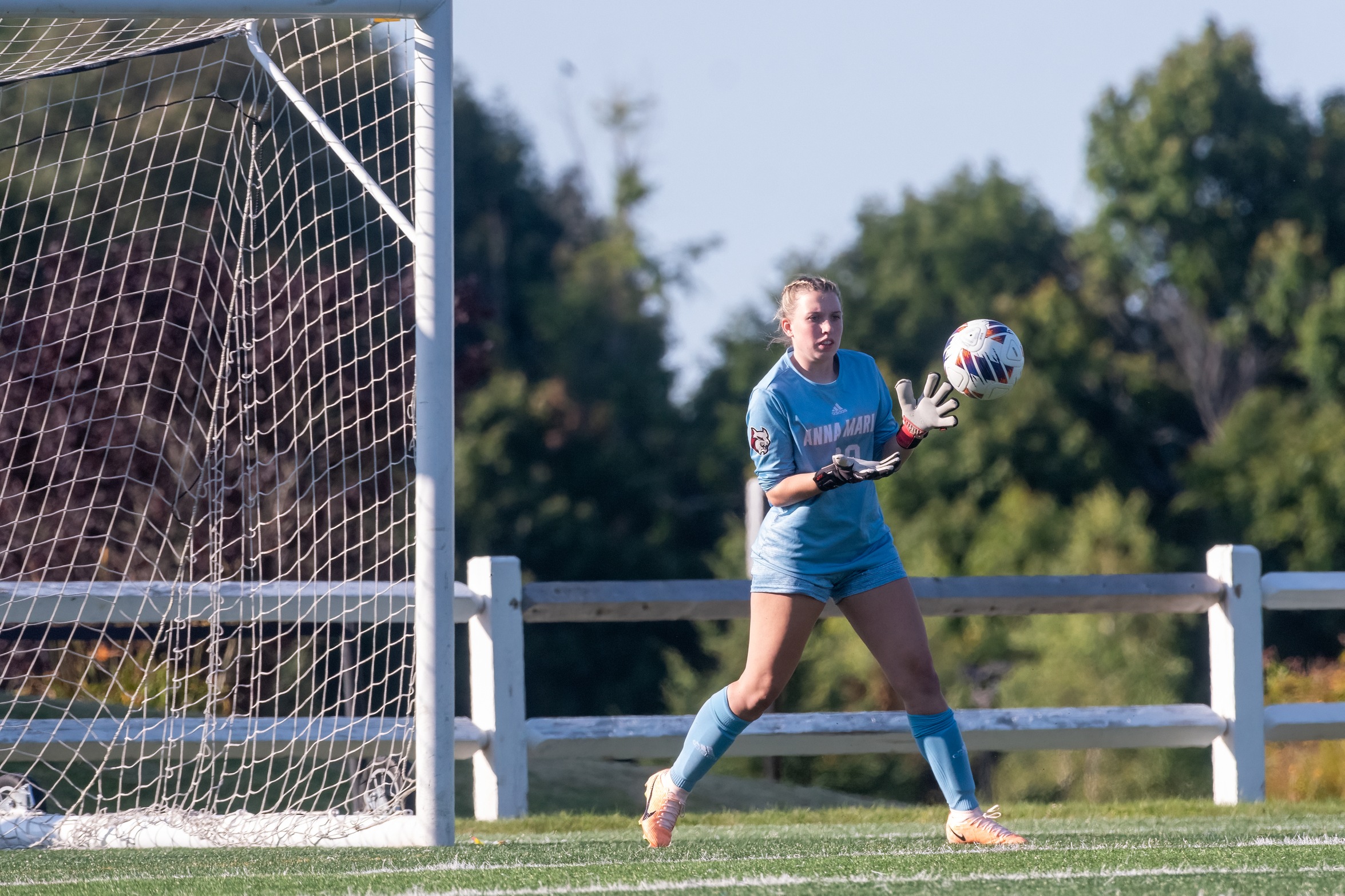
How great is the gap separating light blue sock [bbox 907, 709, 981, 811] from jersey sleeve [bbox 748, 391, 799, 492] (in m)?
0.92

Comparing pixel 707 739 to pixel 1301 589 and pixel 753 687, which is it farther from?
pixel 1301 589

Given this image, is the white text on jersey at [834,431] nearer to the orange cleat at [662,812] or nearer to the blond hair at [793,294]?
the blond hair at [793,294]

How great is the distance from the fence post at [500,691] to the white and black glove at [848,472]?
2.81m

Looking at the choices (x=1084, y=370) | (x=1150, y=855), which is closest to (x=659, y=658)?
(x=1084, y=370)

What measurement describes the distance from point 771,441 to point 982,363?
757mm

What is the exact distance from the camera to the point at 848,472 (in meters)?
5.04

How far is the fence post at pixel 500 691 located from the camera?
7.62 metres

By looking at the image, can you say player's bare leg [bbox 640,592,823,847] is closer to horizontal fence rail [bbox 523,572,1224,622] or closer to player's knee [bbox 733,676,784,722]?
player's knee [bbox 733,676,784,722]

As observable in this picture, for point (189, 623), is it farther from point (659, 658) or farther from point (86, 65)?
point (659, 658)

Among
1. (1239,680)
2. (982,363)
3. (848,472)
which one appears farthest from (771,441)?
(1239,680)

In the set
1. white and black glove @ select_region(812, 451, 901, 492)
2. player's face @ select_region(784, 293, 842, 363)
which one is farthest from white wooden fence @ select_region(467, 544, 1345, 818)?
white and black glove @ select_region(812, 451, 901, 492)

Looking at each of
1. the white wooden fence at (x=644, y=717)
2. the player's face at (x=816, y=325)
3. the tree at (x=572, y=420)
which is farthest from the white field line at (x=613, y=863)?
the tree at (x=572, y=420)

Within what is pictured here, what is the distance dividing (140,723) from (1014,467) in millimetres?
28671

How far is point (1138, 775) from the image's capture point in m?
17.8
